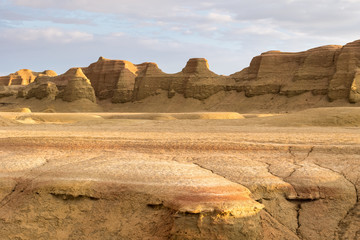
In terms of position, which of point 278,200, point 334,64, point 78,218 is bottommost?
point 78,218

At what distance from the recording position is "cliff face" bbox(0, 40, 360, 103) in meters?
42.0

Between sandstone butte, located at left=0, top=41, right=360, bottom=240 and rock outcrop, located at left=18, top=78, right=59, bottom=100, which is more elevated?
sandstone butte, located at left=0, top=41, right=360, bottom=240

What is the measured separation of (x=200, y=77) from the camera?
51156 millimetres

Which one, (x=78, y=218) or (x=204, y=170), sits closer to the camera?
(x=78, y=218)

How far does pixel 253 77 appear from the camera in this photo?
1945 inches

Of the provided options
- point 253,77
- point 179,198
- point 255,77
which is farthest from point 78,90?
point 179,198

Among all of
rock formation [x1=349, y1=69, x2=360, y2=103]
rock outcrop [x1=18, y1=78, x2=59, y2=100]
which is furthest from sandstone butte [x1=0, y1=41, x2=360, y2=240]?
rock outcrop [x1=18, y1=78, x2=59, y2=100]

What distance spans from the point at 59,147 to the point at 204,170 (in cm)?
369

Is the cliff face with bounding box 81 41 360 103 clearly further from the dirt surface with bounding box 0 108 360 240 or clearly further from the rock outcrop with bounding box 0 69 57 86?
the dirt surface with bounding box 0 108 360 240

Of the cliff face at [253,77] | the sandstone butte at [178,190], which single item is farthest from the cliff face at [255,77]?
the sandstone butte at [178,190]

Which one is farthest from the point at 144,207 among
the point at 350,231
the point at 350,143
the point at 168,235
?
the point at 350,143

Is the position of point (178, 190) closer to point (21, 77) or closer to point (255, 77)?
point (255, 77)

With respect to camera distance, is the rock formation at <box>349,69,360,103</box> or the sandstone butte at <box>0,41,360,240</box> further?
the rock formation at <box>349,69,360,103</box>

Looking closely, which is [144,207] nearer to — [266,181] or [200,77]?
[266,181]
